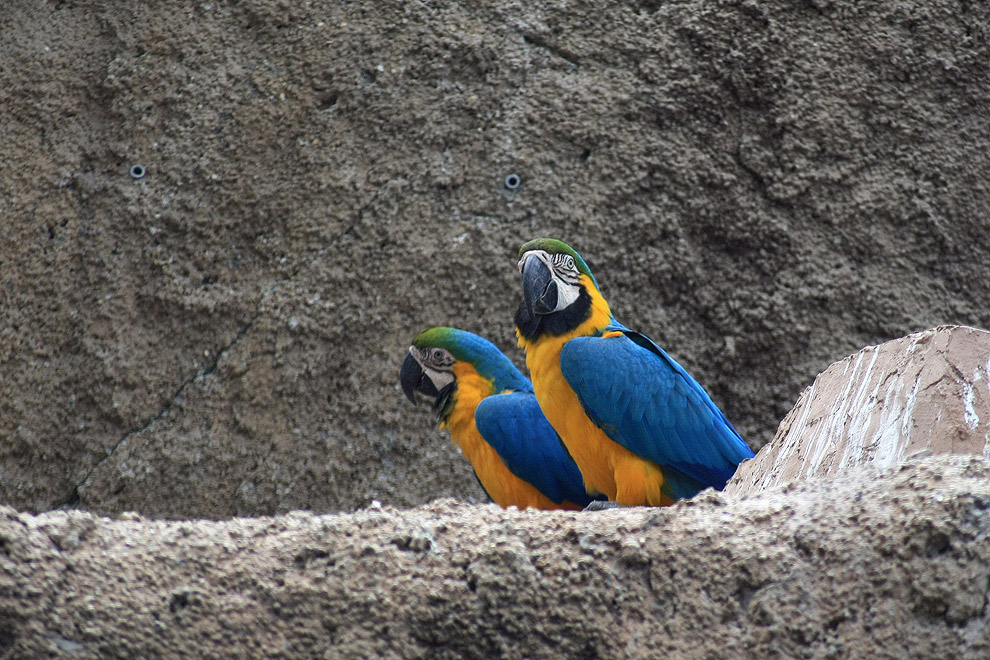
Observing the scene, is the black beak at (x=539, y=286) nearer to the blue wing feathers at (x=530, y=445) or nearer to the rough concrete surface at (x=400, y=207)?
the blue wing feathers at (x=530, y=445)

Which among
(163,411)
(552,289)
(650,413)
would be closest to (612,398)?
(650,413)

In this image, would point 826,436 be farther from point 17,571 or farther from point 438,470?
point 438,470

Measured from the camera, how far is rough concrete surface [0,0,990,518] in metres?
3.33

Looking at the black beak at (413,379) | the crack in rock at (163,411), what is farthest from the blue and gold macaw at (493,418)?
the crack in rock at (163,411)

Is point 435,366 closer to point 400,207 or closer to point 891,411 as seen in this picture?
point 400,207

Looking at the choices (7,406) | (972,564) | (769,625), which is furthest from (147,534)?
(7,406)

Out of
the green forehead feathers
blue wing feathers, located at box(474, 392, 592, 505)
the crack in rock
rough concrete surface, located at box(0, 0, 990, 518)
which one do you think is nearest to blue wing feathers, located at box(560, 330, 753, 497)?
the green forehead feathers

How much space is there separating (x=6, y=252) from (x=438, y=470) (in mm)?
1679

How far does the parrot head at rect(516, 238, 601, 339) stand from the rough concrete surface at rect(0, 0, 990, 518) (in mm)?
711

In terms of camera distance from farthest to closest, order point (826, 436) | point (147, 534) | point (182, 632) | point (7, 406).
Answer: point (7, 406)
point (826, 436)
point (147, 534)
point (182, 632)

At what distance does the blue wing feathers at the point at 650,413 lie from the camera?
8.32ft

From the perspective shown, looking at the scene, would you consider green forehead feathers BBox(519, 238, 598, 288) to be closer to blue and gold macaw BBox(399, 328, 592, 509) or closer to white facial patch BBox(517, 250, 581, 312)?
white facial patch BBox(517, 250, 581, 312)

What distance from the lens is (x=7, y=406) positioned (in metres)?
3.29

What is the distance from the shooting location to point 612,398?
2.53 m
